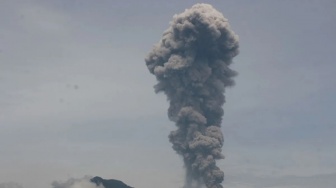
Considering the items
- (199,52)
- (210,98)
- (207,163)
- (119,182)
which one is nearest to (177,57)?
(199,52)

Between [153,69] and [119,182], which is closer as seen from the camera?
[153,69]

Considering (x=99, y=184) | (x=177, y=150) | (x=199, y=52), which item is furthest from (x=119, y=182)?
(x=199, y=52)

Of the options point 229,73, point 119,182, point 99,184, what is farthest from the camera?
point 119,182

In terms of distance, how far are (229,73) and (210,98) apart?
31.6ft

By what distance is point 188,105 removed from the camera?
93.9 m

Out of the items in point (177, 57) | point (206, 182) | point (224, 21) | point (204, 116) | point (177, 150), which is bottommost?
point (206, 182)

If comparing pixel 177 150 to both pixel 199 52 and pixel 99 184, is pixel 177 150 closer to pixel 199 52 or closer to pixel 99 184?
pixel 199 52

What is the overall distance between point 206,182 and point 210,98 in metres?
20.9

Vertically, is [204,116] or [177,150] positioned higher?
[204,116]

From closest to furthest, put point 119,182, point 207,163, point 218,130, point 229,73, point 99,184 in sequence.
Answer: point 207,163, point 218,130, point 229,73, point 99,184, point 119,182

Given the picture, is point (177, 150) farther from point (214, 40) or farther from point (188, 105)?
point (214, 40)

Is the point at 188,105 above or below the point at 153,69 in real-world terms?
below

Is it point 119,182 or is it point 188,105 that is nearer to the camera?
point 188,105

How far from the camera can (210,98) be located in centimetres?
9575
